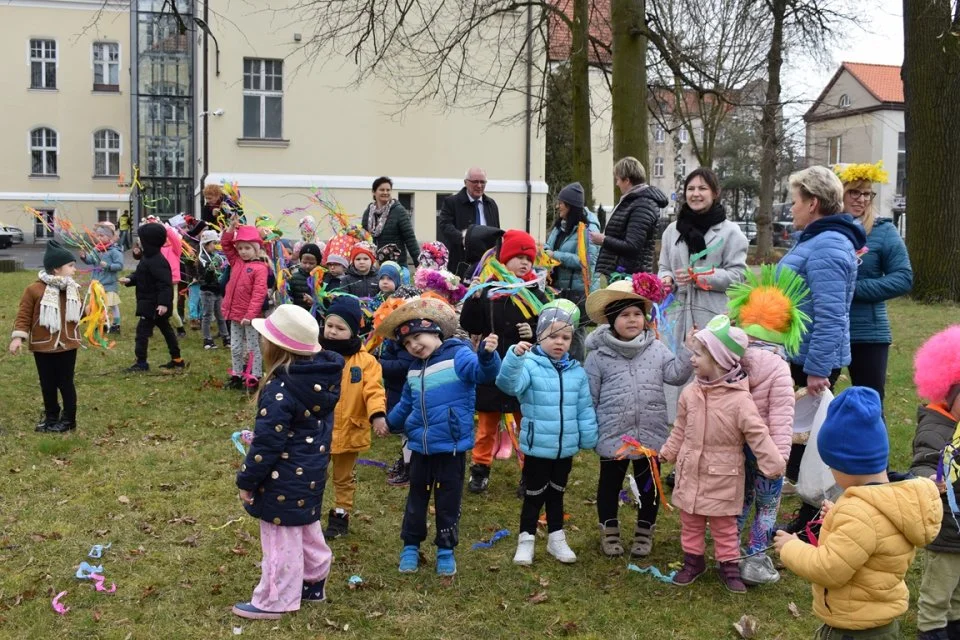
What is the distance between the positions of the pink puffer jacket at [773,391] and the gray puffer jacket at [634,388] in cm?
40

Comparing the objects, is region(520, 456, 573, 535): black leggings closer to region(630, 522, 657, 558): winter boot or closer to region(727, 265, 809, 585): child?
region(630, 522, 657, 558): winter boot

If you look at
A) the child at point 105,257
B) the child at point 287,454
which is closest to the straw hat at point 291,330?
the child at point 287,454

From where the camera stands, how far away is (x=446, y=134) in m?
24.3

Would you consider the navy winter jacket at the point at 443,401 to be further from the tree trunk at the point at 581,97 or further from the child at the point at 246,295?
the tree trunk at the point at 581,97

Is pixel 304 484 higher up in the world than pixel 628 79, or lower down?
lower down

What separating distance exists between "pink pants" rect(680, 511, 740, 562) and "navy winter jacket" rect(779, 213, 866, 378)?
3.14 ft

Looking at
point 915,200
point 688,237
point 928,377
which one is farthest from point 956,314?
point 928,377

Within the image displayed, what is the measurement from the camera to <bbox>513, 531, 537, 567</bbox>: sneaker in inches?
Answer: 196

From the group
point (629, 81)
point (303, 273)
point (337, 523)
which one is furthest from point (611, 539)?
point (629, 81)

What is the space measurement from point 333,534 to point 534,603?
1.38 m

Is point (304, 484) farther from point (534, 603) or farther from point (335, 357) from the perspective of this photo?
point (534, 603)

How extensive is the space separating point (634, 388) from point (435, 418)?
43.6 inches

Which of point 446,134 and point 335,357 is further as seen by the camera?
point 446,134

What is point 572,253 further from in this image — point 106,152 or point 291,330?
point 106,152
